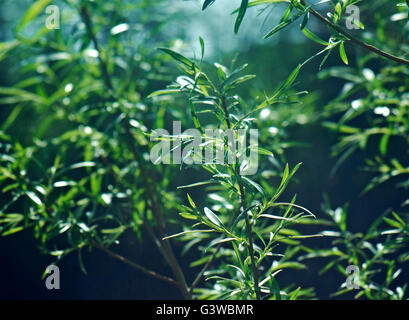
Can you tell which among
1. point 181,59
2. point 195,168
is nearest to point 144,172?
point 195,168

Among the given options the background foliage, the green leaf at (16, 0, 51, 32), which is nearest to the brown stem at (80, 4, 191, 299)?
the background foliage

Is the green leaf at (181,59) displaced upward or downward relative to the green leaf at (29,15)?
downward

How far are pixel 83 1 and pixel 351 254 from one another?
82cm

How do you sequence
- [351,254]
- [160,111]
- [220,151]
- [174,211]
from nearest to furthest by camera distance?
[220,151] < [351,254] < [160,111] < [174,211]

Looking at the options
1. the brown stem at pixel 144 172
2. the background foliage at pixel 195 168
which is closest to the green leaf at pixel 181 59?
the background foliage at pixel 195 168

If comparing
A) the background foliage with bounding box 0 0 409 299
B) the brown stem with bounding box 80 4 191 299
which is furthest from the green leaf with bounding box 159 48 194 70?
the brown stem with bounding box 80 4 191 299

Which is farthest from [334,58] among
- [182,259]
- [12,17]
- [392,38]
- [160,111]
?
[12,17]

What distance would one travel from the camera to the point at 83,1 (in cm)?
83

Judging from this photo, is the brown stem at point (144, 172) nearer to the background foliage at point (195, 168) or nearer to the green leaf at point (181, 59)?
the background foliage at point (195, 168)

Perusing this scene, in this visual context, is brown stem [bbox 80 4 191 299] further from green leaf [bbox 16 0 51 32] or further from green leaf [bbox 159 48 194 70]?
green leaf [bbox 159 48 194 70]

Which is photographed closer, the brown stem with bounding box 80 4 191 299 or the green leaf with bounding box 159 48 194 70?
the green leaf with bounding box 159 48 194 70

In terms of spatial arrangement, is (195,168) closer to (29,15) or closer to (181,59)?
(181,59)

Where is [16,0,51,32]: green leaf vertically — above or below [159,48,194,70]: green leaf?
above
